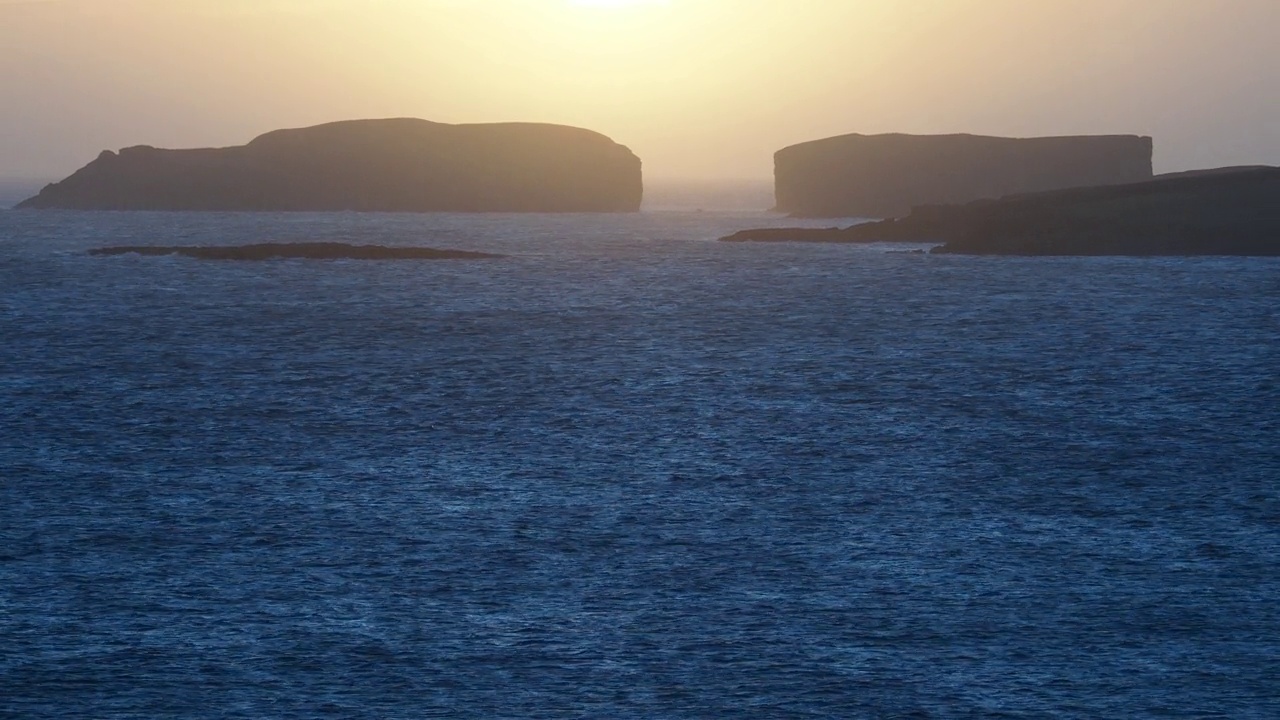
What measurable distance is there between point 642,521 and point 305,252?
90.4 metres

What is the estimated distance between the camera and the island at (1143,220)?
106938 millimetres

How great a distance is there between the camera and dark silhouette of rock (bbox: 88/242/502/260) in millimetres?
111688

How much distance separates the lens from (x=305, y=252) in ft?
371

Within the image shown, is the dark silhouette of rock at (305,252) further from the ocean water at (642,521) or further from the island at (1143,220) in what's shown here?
the ocean water at (642,521)

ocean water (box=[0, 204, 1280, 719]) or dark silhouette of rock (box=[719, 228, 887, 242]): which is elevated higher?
dark silhouette of rock (box=[719, 228, 887, 242])

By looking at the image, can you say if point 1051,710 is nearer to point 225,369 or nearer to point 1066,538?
point 1066,538

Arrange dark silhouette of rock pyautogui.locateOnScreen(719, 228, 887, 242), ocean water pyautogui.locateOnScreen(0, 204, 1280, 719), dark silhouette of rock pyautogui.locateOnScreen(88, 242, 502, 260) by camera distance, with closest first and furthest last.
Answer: ocean water pyautogui.locateOnScreen(0, 204, 1280, 719) → dark silhouette of rock pyautogui.locateOnScreen(88, 242, 502, 260) → dark silhouette of rock pyautogui.locateOnScreen(719, 228, 887, 242)

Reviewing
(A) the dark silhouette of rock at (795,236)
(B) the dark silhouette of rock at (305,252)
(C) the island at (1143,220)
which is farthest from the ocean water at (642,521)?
(A) the dark silhouette of rock at (795,236)

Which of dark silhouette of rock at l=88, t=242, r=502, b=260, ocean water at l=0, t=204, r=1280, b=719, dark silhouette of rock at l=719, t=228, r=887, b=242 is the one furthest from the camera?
dark silhouette of rock at l=719, t=228, r=887, b=242

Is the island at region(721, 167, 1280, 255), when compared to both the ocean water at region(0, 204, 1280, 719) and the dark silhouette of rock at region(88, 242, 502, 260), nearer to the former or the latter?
the dark silhouette of rock at region(88, 242, 502, 260)

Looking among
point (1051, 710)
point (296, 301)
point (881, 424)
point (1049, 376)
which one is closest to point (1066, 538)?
point (1051, 710)

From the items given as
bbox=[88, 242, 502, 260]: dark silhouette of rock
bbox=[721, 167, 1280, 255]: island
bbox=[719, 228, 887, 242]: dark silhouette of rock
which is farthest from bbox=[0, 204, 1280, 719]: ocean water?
bbox=[719, 228, 887, 242]: dark silhouette of rock

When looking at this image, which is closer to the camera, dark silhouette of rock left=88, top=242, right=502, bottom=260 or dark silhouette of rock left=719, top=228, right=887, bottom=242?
dark silhouette of rock left=88, top=242, right=502, bottom=260

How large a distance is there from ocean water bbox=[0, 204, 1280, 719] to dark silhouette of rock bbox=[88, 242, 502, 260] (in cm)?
4722
